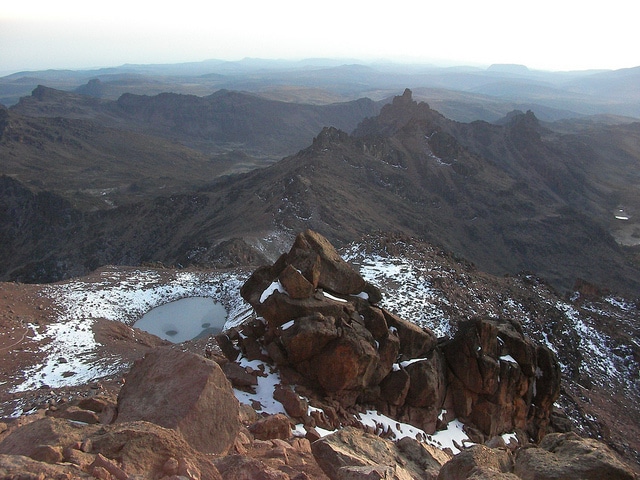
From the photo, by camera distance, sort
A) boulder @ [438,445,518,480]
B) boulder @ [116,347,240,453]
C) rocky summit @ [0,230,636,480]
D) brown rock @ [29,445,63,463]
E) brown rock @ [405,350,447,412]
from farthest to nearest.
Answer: brown rock @ [405,350,447,412] → boulder @ [116,347,240,453] → boulder @ [438,445,518,480] → rocky summit @ [0,230,636,480] → brown rock @ [29,445,63,463]

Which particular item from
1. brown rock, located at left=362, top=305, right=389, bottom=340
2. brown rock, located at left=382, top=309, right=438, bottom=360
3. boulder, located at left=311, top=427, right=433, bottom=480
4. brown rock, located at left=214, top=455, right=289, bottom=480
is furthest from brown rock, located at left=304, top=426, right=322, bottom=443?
brown rock, located at left=382, top=309, right=438, bottom=360

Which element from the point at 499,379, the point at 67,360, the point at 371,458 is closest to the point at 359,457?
the point at 371,458

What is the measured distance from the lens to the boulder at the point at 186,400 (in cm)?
842

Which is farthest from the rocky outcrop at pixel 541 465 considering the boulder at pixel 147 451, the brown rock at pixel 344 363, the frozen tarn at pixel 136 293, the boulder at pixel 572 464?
the frozen tarn at pixel 136 293

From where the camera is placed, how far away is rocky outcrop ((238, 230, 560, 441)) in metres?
14.3

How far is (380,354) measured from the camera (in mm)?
15211

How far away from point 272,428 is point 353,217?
5551 centimetres

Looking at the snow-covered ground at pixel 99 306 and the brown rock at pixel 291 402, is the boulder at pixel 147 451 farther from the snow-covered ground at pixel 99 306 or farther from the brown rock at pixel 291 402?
the snow-covered ground at pixel 99 306

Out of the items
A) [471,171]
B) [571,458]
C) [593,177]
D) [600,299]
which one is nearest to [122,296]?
[571,458]

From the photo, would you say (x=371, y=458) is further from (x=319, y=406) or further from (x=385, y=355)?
(x=385, y=355)

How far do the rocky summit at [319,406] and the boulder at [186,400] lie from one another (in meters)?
0.03

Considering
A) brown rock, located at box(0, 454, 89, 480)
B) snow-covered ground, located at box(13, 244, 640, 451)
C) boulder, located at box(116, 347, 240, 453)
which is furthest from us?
snow-covered ground, located at box(13, 244, 640, 451)

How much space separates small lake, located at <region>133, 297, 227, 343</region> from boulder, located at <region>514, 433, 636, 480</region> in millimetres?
23130

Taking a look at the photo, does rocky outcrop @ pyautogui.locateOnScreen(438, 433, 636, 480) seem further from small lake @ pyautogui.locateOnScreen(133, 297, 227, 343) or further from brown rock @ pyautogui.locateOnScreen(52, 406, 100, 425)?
small lake @ pyautogui.locateOnScreen(133, 297, 227, 343)
